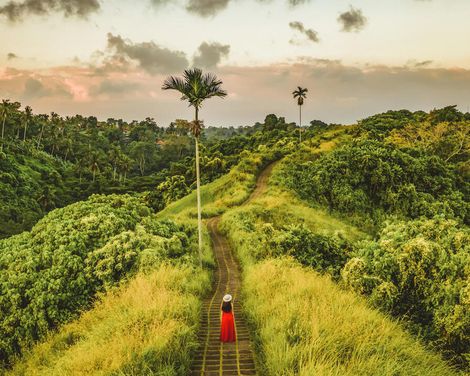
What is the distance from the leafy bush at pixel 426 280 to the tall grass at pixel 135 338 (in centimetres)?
599

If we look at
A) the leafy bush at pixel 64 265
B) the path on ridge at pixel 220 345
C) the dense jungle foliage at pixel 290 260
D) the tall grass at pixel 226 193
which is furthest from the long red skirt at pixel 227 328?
the tall grass at pixel 226 193

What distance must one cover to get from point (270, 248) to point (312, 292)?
28.9 ft

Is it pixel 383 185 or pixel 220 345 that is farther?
pixel 383 185

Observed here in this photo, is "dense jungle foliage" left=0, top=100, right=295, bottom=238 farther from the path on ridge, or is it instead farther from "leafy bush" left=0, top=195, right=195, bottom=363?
the path on ridge

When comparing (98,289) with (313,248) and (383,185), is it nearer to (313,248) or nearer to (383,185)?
(313,248)

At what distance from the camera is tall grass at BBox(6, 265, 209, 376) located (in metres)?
6.77

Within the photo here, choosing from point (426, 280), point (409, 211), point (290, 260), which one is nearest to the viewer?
point (426, 280)

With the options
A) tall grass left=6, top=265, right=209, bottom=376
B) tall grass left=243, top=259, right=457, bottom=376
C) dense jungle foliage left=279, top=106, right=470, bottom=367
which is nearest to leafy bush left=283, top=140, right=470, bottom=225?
dense jungle foliage left=279, top=106, right=470, bottom=367

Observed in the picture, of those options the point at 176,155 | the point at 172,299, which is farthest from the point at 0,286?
the point at 176,155

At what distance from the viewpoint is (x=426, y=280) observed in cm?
1192

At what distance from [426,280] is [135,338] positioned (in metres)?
9.27

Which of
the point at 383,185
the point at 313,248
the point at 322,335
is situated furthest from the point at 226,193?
the point at 322,335

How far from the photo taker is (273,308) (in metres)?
9.40

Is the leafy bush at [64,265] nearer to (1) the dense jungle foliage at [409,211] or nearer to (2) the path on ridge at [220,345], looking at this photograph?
(2) the path on ridge at [220,345]
